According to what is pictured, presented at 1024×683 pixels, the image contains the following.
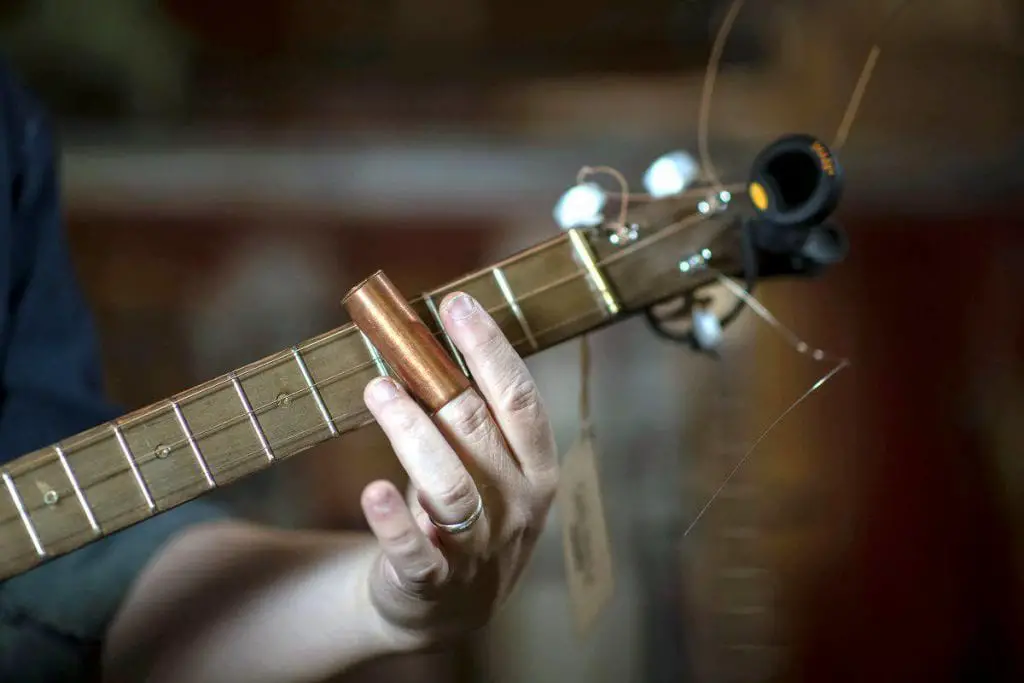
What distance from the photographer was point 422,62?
0.80 metres

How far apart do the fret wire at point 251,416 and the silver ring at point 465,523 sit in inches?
3.4

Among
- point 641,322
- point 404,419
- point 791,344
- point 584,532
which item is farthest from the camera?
point 641,322

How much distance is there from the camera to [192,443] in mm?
377

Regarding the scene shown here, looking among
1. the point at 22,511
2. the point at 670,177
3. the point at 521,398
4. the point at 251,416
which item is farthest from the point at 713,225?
the point at 22,511

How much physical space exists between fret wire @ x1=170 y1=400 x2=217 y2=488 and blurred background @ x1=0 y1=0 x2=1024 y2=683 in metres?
0.16

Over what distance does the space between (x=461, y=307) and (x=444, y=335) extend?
29 millimetres

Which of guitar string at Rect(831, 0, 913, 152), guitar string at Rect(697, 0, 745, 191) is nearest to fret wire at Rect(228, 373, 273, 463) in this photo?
guitar string at Rect(697, 0, 745, 191)

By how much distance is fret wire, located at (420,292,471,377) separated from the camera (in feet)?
1.23

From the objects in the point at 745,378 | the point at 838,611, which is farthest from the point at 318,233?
the point at 838,611

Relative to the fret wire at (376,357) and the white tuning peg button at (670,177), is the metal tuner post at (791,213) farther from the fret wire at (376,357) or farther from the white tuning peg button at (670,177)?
the fret wire at (376,357)

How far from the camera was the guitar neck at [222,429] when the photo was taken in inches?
14.9

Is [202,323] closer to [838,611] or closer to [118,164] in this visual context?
[118,164]

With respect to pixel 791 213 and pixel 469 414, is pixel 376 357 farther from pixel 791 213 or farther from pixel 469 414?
pixel 791 213

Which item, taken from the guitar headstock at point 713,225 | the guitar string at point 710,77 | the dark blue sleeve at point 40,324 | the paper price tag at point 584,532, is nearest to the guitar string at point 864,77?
the guitar string at point 710,77
